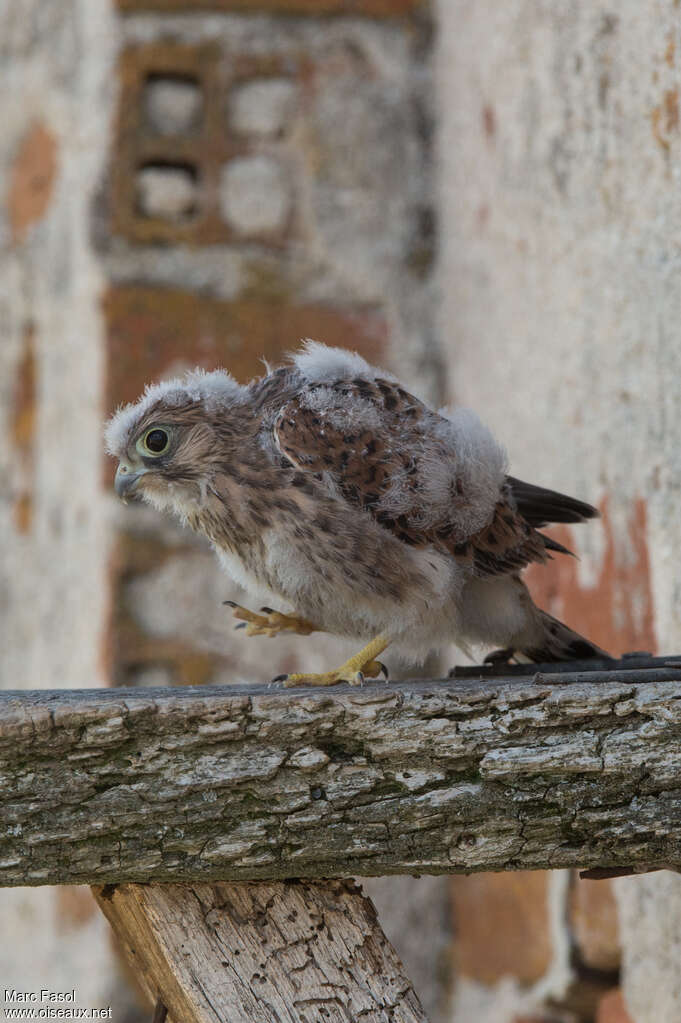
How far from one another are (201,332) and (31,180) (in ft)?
2.55

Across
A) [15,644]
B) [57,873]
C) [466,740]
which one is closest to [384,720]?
[466,740]

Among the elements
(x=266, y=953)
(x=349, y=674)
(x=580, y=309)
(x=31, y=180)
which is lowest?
(x=266, y=953)

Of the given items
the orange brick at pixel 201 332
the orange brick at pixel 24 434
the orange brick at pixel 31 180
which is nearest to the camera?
the orange brick at pixel 201 332

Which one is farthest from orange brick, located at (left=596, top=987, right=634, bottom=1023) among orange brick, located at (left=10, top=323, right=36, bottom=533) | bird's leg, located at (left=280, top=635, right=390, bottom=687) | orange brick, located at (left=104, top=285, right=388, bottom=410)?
orange brick, located at (left=10, top=323, right=36, bottom=533)

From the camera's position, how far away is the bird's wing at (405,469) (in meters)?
1.73

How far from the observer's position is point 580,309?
228 centimetres

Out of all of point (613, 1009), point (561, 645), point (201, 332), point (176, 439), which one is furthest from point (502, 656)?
point (201, 332)

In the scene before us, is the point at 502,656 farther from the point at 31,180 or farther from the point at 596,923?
the point at 31,180

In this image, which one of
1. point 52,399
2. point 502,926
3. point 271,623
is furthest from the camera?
point 52,399

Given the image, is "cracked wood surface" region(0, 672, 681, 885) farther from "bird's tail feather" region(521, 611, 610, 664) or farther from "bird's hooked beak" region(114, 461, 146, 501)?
"bird's hooked beak" region(114, 461, 146, 501)

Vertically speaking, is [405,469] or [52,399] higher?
[52,399]

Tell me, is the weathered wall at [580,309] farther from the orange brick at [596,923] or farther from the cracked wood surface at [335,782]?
the cracked wood surface at [335,782]

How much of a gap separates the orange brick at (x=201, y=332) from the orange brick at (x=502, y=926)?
51.8 inches

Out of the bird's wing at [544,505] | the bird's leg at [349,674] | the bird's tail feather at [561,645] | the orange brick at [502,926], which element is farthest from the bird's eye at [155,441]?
the orange brick at [502,926]
